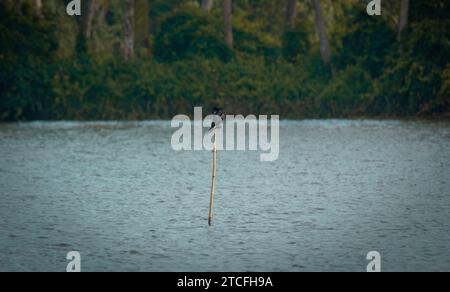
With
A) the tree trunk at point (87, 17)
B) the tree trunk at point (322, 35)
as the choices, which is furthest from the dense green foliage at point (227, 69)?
the tree trunk at point (87, 17)

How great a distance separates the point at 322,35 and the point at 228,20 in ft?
17.9

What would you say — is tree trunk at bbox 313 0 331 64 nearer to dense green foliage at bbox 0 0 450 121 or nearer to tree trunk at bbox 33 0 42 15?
dense green foliage at bbox 0 0 450 121

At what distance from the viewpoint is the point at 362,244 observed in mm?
20156

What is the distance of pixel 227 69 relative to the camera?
61.8m

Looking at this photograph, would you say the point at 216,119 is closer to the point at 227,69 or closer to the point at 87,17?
the point at 227,69

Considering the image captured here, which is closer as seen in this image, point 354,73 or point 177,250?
point 177,250

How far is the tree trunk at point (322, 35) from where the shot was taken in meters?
61.3

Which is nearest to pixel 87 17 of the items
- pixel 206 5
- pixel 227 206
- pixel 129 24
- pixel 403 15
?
pixel 129 24

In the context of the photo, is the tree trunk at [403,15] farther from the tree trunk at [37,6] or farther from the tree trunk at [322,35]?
the tree trunk at [37,6]
